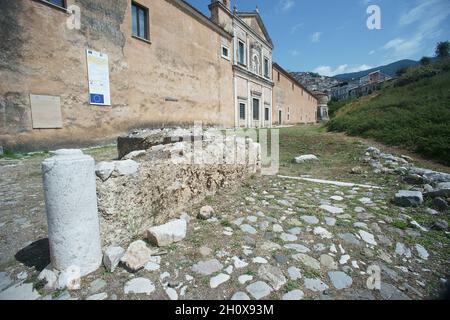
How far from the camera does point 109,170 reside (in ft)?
6.39

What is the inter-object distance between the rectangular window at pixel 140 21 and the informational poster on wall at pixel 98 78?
2391 millimetres

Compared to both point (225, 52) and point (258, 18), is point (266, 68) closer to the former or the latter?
point (258, 18)

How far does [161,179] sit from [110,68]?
8757mm

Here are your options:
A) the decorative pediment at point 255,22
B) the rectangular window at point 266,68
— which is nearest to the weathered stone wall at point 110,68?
the decorative pediment at point 255,22

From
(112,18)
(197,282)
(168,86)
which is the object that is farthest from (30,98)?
(197,282)

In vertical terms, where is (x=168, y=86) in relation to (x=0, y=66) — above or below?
above

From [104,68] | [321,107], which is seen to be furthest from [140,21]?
[321,107]

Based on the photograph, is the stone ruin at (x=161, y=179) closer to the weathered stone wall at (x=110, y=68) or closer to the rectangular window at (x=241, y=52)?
the weathered stone wall at (x=110, y=68)

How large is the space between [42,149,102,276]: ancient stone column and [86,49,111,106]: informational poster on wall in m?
8.27

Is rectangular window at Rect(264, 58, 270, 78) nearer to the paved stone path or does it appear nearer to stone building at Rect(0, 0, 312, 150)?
stone building at Rect(0, 0, 312, 150)

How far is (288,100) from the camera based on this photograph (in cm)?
3011

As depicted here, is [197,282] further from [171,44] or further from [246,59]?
[246,59]

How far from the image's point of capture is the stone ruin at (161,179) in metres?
2.00
